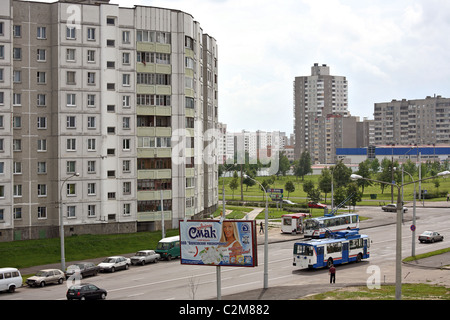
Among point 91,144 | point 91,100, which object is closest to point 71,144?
point 91,144

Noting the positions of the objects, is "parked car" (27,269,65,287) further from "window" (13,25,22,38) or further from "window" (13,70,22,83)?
"window" (13,25,22,38)

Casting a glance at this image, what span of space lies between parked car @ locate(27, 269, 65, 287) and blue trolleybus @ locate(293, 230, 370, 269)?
1938cm

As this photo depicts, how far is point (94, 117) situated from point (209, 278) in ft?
100

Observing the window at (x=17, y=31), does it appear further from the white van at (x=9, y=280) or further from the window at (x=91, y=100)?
the white van at (x=9, y=280)

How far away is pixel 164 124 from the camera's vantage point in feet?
248

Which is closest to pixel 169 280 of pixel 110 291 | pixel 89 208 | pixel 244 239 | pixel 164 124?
pixel 110 291

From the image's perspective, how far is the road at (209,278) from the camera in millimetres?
42119

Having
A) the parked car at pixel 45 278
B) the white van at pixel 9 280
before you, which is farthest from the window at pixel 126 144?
the white van at pixel 9 280

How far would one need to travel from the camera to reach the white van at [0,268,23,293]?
145 feet

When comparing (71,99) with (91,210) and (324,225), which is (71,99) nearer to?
(91,210)

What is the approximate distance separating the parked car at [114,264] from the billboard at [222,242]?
20238mm

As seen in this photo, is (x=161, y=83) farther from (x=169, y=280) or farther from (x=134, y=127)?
(x=169, y=280)

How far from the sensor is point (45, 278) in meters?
46.6
